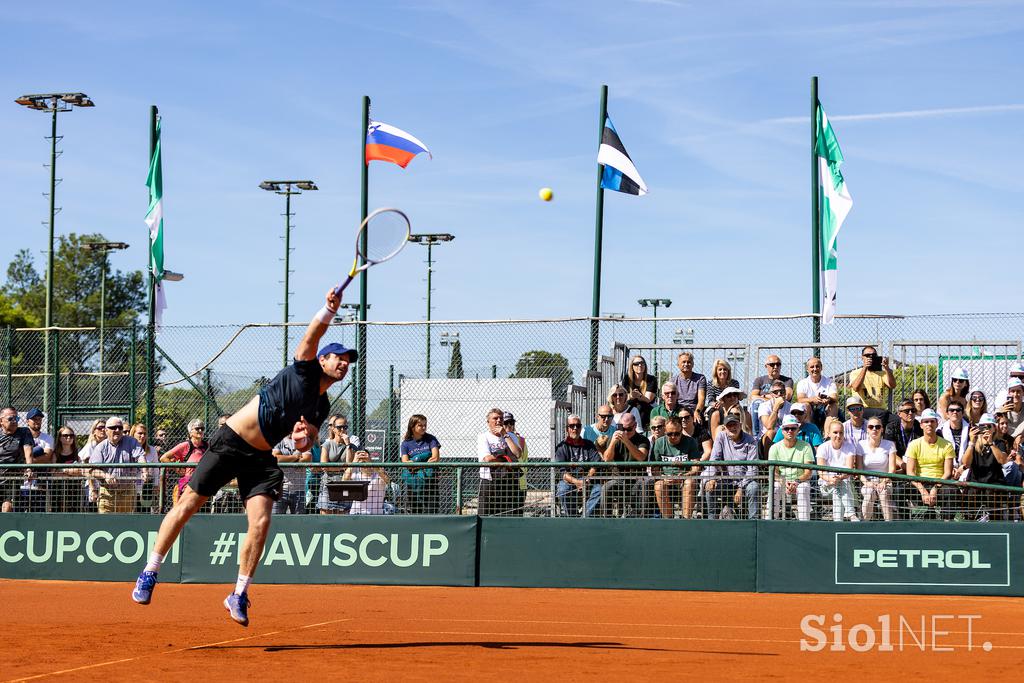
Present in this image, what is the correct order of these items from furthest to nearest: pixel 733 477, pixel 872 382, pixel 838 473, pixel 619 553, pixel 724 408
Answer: pixel 872 382, pixel 724 408, pixel 619 553, pixel 733 477, pixel 838 473

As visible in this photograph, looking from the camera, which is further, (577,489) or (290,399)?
(577,489)

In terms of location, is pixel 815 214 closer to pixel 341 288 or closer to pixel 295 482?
pixel 295 482

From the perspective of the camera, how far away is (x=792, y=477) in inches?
538

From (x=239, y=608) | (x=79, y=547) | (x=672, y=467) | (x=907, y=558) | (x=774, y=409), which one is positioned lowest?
(x=79, y=547)

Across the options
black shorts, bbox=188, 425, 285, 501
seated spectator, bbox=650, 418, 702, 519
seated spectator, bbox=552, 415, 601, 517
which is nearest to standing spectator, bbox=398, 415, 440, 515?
seated spectator, bbox=552, 415, 601, 517

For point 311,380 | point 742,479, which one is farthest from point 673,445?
point 311,380

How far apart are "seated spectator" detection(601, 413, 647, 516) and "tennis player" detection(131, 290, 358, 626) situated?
598 cm

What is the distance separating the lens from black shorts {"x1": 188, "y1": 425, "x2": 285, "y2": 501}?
869cm

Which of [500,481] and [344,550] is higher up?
[500,481]

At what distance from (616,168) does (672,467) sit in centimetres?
758

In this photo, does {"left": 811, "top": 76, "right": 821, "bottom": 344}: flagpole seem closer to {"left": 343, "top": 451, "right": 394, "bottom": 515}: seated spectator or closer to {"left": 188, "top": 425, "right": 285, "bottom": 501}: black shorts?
{"left": 343, "top": 451, "right": 394, "bottom": 515}: seated spectator

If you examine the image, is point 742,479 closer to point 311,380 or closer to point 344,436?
point 344,436

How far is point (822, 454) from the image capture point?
14.0 m

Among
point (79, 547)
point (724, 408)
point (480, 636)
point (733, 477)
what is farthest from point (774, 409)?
point (79, 547)
